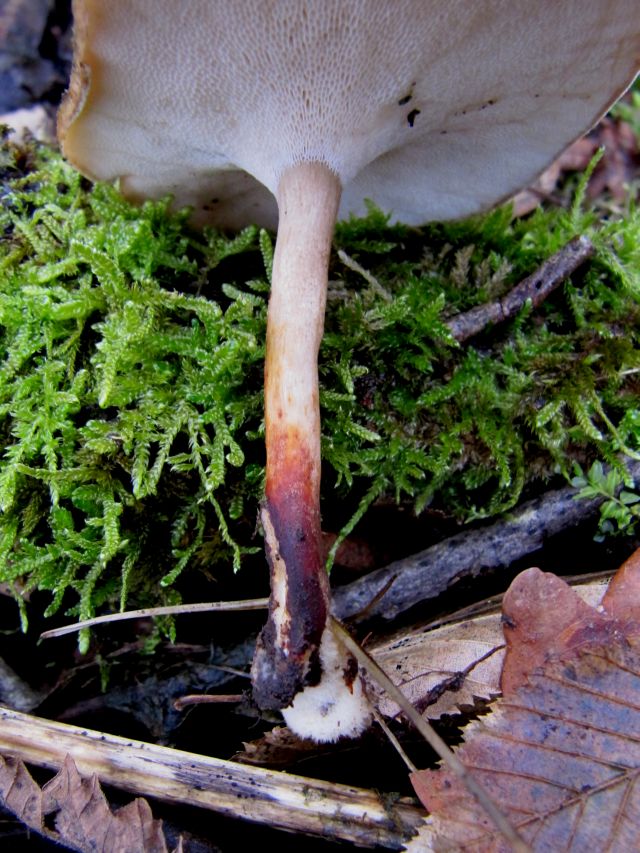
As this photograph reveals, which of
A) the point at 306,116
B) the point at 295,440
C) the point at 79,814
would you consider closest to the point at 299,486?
the point at 295,440

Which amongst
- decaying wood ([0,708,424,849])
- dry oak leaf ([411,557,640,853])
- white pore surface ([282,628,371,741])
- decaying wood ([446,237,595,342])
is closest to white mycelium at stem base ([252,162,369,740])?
white pore surface ([282,628,371,741])

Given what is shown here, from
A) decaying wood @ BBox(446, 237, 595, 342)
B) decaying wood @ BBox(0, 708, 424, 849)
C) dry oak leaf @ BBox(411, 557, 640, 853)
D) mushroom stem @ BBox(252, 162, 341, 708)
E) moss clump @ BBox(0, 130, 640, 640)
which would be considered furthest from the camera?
decaying wood @ BBox(446, 237, 595, 342)

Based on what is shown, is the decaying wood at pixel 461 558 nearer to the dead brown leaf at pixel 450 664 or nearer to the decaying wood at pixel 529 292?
the dead brown leaf at pixel 450 664

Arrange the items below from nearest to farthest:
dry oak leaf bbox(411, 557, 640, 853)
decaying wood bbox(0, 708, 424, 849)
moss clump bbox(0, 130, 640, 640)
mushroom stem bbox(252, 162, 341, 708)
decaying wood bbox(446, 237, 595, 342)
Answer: dry oak leaf bbox(411, 557, 640, 853), decaying wood bbox(0, 708, 424, 849), mushroom stem bbox(252, 162, 341, 708), moss clump bbox(0, 130, 640, 640), decaying wood bbox(446, 237, 595, 342)

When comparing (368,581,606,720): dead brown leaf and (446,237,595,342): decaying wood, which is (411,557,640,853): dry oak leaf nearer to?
(368,581,606,720): dead brown leaf

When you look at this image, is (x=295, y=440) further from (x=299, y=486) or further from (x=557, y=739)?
(x=557, y=739)
